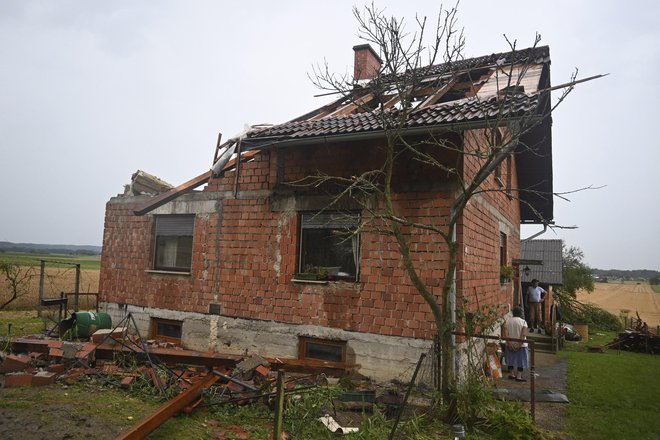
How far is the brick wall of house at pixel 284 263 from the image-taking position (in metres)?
6.96

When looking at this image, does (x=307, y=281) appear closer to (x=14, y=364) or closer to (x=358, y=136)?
(x=358, y=136)

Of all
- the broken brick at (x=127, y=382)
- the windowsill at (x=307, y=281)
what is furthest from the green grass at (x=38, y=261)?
the windowsill at (x=307, y=281)

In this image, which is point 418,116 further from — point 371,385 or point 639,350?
point 639,350

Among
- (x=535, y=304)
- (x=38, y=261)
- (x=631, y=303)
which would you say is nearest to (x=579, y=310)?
(x=535, y=304)

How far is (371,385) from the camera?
687 cm

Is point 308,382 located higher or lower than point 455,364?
lower

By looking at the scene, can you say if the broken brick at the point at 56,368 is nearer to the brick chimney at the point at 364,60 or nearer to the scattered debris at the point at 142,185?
the scattered debris at the point at 142,185

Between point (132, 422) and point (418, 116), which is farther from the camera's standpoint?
point (418, 116)

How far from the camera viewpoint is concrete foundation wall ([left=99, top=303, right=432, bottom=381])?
270 inches

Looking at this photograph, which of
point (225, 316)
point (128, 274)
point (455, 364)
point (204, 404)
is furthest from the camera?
point (128, 274)

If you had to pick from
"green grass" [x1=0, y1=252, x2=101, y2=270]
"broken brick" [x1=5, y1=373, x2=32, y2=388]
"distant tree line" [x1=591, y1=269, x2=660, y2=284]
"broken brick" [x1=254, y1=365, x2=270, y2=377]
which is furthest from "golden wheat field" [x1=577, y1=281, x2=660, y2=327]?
"distant tree line" [x1=591, y1=269, x2=660, y2=284]

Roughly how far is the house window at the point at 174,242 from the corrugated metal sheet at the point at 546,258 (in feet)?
41.8

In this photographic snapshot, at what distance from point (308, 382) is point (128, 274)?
19.4 ft

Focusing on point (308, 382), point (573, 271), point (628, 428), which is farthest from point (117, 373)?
point (573, 271)
